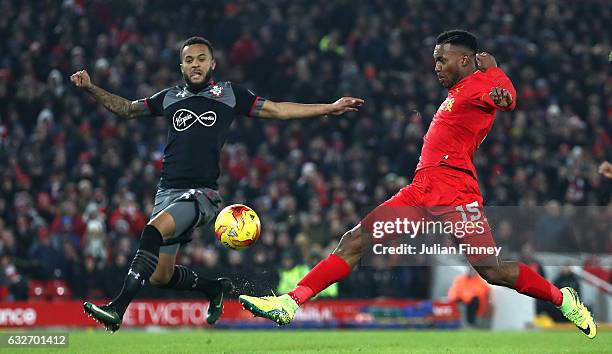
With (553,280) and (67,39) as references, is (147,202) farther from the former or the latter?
(553,280)

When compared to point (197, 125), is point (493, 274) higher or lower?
lower

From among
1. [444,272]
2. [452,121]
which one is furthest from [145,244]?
[444,272]

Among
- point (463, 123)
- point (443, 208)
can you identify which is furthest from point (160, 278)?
point (463, 123)

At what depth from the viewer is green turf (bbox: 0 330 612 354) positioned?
33.1 ft

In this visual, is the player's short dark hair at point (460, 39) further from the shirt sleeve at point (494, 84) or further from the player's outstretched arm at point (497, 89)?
the shirt sleeve at point (494, 84)

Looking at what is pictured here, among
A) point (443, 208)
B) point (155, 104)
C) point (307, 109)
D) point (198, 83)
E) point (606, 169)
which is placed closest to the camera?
point (606, 169)

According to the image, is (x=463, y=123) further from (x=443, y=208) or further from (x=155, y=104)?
(x=155, y=104)

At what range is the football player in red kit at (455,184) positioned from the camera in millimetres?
8391

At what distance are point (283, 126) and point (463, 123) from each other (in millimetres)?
11898

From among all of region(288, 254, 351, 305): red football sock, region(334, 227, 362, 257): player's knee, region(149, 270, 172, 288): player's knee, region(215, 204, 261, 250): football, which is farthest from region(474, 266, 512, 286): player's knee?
region(149, 270, 172, 288): player's knee

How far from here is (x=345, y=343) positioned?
1148 cm

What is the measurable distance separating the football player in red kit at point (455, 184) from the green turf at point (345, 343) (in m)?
1.61

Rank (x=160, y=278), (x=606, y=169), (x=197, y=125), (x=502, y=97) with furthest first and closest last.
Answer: (x=160, y=278) < (x=197, y=125) < (x=606, y=169) < (x=502, y=97)

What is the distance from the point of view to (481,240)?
836 centimetres
